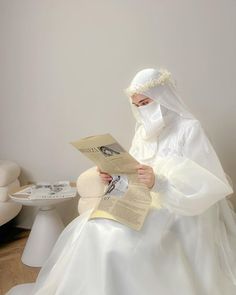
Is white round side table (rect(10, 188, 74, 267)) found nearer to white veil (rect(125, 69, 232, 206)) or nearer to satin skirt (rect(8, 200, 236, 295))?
Result: satin skirt (rect(8, 200, 236, 295))

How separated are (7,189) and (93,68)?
1060 millimetres

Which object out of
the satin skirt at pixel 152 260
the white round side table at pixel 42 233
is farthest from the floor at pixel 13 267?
the satin skirt at pixel 152 260

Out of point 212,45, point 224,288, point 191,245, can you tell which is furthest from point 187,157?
point 212,45

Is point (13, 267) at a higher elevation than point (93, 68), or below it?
below

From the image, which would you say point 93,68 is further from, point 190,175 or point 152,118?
point 190,175


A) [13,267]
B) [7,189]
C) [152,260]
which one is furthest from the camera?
[7,189]

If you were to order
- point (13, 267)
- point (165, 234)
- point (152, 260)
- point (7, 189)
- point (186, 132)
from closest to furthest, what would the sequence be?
1. point (152, 260)
2. point (165, 234)
3. point (186, 132)
4. point (13, 267)
5. point (7, 189)

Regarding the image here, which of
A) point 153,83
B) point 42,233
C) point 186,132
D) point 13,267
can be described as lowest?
point 13,267

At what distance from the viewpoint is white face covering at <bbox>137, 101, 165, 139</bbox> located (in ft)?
4.90

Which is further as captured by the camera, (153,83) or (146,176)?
(153,83)

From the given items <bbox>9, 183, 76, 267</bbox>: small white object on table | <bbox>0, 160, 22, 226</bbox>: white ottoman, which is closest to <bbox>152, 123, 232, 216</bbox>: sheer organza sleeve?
<bbox>9, 183, 76, 267</bbox>: small white object on table

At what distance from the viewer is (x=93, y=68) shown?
226 cm

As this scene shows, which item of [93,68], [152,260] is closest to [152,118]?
[152,260]

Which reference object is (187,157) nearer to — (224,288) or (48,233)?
(224,288)
